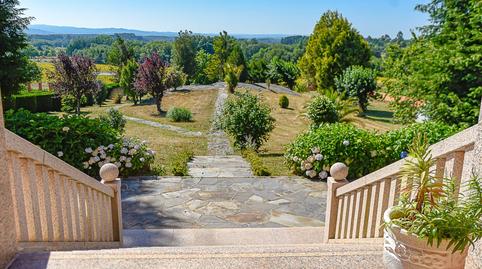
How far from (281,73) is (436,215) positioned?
33209 mm

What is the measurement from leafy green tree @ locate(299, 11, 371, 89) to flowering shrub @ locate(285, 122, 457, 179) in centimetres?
1866

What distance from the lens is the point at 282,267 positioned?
240 centimetres

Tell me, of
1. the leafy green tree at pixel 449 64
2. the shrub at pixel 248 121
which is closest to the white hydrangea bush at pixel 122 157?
the shrub at pixel 248 121

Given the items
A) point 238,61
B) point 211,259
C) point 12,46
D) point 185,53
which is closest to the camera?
point 211,259

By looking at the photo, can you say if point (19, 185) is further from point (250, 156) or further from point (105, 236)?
point (250, 156)

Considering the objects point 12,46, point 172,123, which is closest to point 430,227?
point 12,46

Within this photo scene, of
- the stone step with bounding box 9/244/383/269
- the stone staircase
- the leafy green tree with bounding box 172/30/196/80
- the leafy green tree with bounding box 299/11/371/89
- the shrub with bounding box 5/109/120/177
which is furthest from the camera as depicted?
the leafy green tree with bounding box 172/30/196/80

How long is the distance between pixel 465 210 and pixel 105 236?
3.06 meters

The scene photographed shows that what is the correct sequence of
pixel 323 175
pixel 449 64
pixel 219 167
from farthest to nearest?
1. pixel 219 167
2. pixel 449 64
3. pixel 323 175

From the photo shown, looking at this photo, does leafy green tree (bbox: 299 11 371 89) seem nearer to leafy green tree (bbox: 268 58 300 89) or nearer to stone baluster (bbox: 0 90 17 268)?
leafy green tree (bbox: 268 58 300 89)

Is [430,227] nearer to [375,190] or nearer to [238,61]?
[375,190]

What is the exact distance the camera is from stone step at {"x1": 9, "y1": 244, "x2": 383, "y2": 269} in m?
2.40

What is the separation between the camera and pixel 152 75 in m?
19.9

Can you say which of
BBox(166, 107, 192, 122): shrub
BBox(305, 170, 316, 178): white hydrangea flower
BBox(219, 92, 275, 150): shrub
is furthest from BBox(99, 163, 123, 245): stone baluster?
BBox(166, 107, 192, 122): shrub
